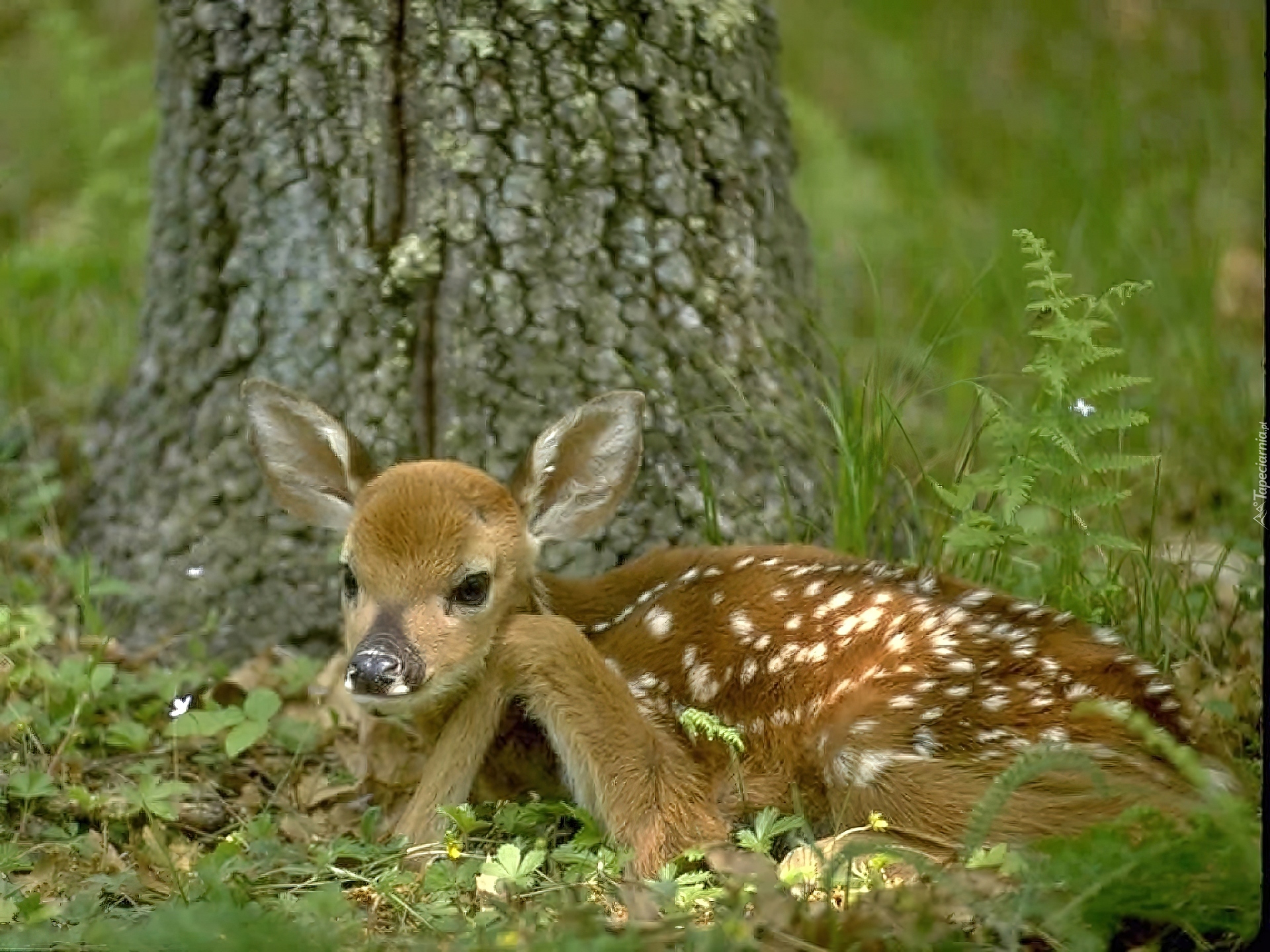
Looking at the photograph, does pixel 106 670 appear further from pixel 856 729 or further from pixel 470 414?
pixel 856 729

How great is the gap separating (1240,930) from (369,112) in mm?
2831

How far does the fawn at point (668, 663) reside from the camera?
361 cm

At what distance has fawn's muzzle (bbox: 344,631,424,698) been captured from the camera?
370 cm

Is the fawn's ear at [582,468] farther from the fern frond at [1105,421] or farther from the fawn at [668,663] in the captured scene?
the fern frond at [1105,421]

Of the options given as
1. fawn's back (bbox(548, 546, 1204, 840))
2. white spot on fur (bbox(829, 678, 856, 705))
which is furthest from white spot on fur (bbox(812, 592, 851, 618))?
white spot on fur (bbox(829, 678, 856, 705))

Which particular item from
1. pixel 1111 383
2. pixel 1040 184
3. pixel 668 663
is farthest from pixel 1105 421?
pixel 1040 184

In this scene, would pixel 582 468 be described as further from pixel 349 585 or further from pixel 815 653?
pixel 815 653

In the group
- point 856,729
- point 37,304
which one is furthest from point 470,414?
point 37,304

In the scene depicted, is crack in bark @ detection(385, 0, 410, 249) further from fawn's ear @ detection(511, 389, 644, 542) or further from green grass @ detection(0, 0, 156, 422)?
green grass @ detection(0, 0, 156, 422)

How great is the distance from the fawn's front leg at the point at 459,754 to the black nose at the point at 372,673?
0.26 meters

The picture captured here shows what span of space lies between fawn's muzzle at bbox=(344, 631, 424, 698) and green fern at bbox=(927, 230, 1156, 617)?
1166mm

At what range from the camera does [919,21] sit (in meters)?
8.91

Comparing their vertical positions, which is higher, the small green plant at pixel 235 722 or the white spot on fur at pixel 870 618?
the white spot on fur at pixel 870 618

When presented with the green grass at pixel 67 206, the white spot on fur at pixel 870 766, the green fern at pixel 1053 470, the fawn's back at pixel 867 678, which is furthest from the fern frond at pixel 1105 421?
the green grass at pixel 67 206
